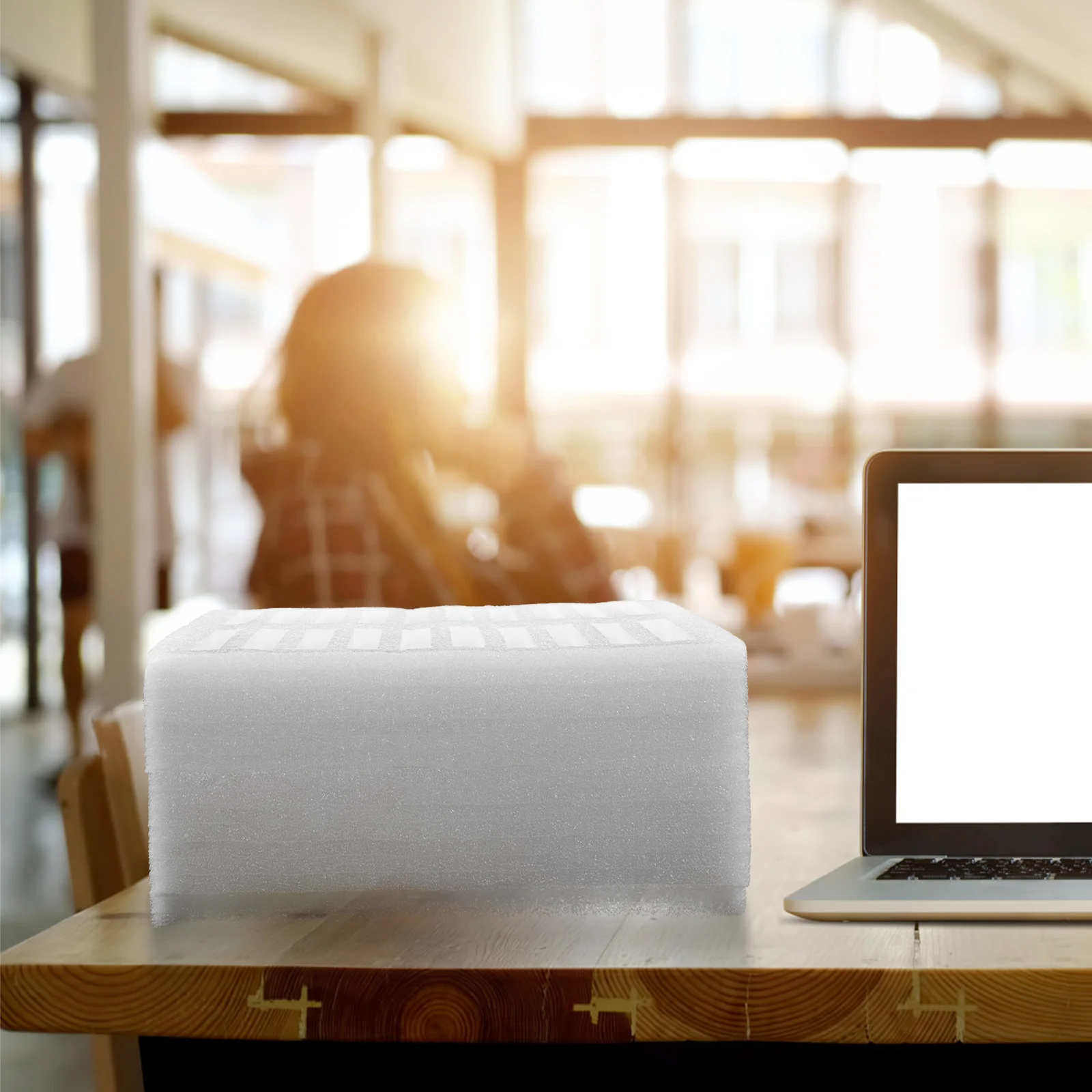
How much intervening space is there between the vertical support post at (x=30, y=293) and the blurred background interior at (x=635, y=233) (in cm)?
Result: 2

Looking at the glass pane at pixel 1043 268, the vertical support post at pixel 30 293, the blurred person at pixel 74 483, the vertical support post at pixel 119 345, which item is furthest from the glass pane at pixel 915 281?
the vertical support post at pixel 119 345

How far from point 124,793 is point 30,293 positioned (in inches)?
201

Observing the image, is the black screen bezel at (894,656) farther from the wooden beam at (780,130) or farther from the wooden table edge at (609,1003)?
the wooden beam at (780,130)

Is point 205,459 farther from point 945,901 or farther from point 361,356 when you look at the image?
point 945,901

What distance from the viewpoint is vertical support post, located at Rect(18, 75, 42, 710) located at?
17.1 ft

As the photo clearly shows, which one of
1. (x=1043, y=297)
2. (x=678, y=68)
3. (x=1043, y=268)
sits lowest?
(x=1043, y=297)

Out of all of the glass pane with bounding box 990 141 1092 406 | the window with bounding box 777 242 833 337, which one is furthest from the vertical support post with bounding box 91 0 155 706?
the window with bounding box 777 242 833 337

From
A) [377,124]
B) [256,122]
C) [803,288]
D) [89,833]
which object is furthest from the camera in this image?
[803,288]

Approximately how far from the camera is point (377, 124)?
15.5 feet

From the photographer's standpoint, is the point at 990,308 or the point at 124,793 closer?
the point at 124,793

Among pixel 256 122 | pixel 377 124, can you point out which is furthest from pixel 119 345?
pixel 256 122

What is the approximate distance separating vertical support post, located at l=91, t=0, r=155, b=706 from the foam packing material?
7.99 feet

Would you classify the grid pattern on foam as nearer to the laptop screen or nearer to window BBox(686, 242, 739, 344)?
the laptop screen

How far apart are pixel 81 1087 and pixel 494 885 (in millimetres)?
1500
